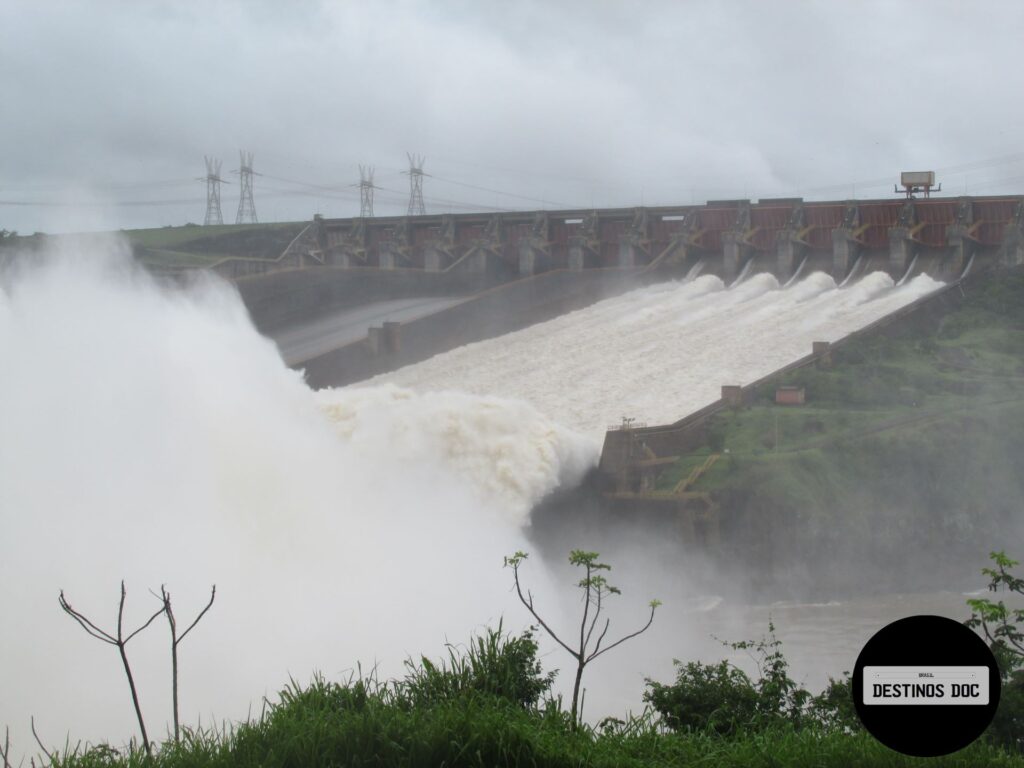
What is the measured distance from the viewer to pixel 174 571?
568 inches

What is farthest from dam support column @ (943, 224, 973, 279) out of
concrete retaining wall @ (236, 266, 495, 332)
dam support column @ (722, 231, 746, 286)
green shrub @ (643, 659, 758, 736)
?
green shrub @ (643, 659, 758, 736)

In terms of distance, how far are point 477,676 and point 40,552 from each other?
6.56 m

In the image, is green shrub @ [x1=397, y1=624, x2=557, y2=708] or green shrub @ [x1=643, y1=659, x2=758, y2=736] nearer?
green shrub @ [x1=397, y1=624, x2=557, y2=708]

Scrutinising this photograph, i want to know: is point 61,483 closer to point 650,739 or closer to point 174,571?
point 174,571

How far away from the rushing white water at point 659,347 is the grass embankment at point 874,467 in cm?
259

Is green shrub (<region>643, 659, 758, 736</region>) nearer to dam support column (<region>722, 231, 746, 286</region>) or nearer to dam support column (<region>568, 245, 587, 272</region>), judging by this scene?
dam support column (<region>722, 231, 746, 286</region>)

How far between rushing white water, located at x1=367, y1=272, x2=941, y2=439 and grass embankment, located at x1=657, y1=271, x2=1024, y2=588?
8.51ft

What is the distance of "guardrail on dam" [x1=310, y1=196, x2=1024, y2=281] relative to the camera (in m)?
37.8

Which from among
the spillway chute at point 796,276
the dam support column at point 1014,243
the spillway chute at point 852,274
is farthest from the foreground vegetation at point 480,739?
the spillway chute at point 796,276

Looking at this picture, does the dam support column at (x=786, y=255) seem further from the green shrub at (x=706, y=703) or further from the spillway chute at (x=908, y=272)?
the green shrub at (x=706, y=703)

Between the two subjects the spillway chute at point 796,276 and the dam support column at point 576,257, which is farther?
the dam support column at point 576,257

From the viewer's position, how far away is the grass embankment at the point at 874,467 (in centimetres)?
2278

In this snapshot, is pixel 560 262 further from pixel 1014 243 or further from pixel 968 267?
pixel 1014 243

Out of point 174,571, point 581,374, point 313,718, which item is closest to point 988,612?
point 313,718
